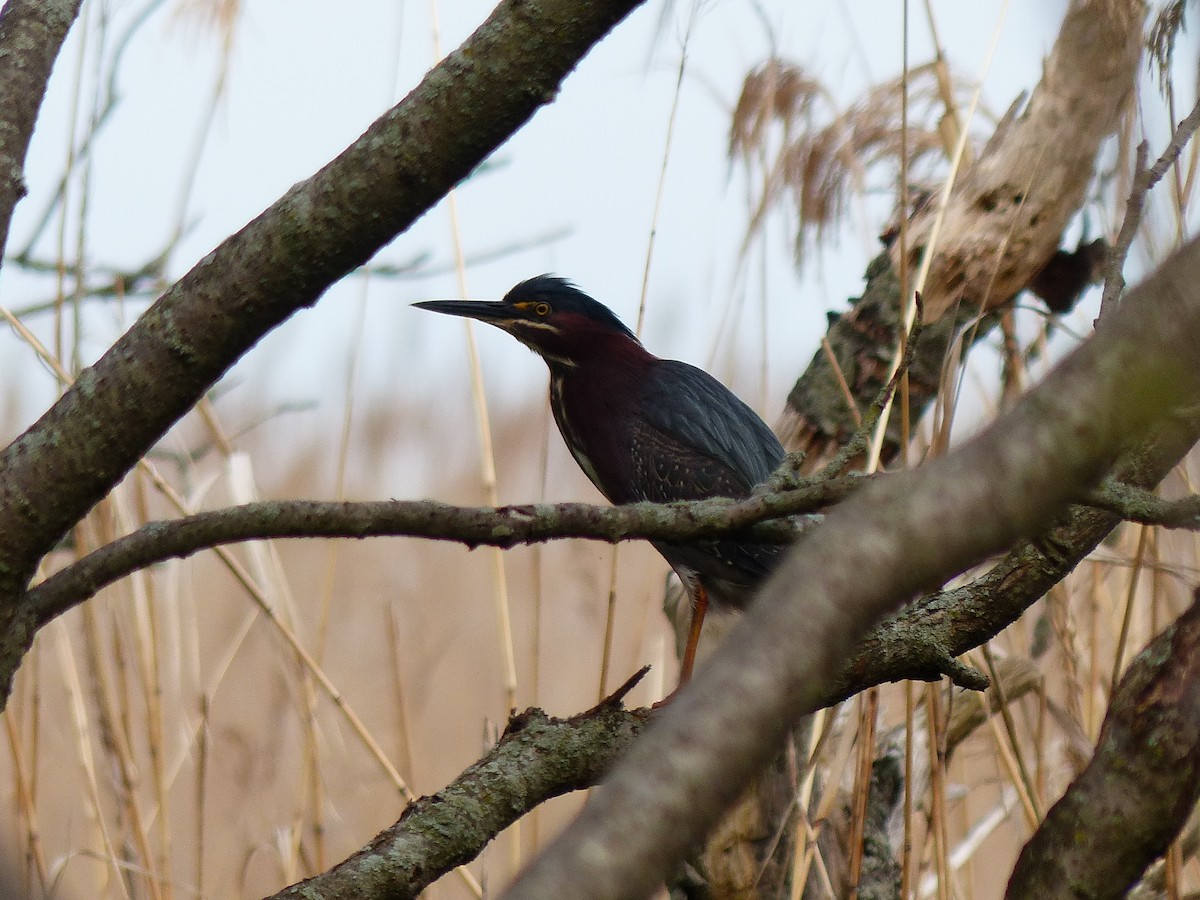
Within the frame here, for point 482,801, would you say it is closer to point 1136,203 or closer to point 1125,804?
point 1125,804

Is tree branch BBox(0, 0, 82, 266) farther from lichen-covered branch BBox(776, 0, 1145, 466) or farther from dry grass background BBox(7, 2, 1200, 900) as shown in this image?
lichen-covered branch BBox(776, 0, 1145, 466)

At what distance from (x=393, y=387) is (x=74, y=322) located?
434 cm

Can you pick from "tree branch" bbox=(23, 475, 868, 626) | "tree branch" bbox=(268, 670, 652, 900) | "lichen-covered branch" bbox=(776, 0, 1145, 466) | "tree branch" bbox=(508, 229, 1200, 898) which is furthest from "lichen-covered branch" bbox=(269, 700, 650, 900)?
"lichen-covered branch" bbox=(776, 0, 1145, 466)

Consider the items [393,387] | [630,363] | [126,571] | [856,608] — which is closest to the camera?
[856,608]

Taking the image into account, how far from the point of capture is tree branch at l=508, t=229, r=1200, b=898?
39 cm

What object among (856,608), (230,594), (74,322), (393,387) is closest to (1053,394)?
(856,608)

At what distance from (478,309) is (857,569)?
8.84 ft

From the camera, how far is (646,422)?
316cm

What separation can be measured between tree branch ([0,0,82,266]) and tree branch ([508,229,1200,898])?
1.17 meters

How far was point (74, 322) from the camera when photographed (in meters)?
2.21

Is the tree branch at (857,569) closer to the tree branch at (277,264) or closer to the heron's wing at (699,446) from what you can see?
the tree branch at (277,264)

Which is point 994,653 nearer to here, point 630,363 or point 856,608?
point 630,363

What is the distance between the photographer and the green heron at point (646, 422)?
9.37 ft

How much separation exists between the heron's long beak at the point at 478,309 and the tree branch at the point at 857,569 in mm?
2431
